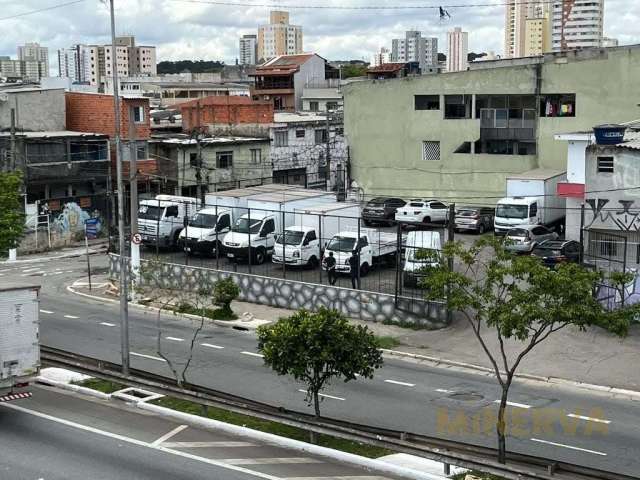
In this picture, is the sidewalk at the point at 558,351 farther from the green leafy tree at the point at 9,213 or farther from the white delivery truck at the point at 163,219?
the white delivery truck at the point at 163,219

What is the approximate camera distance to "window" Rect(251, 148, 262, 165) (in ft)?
204

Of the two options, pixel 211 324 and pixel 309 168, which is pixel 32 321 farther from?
pixel 309 168

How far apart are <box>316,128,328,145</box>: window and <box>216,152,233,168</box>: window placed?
8383 millimetres

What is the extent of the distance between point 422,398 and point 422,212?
25401 mm

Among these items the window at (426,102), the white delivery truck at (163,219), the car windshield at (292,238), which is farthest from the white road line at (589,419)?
the window at (426,102)

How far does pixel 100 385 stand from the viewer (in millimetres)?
22062

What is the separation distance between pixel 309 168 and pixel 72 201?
60.3 ft

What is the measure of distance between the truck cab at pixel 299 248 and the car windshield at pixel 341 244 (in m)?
0.66

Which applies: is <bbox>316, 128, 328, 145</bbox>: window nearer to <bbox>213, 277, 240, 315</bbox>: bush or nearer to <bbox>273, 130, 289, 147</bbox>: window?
Answer: <bbox>273, 130, 289, 147</bbox>: window

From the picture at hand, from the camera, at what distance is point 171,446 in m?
17.5

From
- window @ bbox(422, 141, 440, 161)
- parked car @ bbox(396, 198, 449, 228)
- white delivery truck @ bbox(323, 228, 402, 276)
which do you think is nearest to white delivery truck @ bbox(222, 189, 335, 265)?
white delivery truck @ bbox(323, 228, 402, 276)

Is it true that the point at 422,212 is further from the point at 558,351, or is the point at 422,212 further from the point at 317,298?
the point at 558,351

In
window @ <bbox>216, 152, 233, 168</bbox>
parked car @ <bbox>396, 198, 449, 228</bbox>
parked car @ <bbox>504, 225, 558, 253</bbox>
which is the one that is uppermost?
window @ <bbox>216, 152, 233, 168</bbox>

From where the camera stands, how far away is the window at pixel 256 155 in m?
62.2
